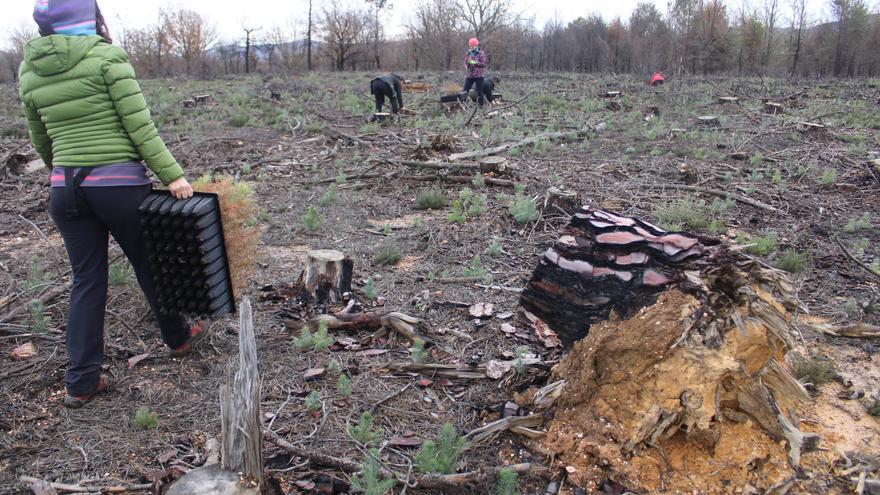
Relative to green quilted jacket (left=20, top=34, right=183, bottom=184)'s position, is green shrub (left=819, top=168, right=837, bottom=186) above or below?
below

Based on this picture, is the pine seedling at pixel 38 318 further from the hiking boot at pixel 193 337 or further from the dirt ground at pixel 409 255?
the hiking boot at pixel 193 337

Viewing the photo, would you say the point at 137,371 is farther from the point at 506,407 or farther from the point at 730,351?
the point at 730,351

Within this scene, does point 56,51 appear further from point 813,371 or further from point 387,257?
point 813,371

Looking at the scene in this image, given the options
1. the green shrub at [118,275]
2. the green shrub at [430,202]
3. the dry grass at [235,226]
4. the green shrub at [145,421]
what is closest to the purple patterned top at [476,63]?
the green shrub at [430,202]

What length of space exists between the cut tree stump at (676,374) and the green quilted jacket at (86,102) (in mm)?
2342

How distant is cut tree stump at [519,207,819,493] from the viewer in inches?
101

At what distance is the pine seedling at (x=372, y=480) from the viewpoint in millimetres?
2324

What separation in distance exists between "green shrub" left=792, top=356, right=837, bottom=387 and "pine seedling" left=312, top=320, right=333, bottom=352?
2.80 metres

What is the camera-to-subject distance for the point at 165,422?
2947mm

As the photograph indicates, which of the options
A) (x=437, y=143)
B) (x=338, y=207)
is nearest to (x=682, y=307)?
(x=338, y=207)

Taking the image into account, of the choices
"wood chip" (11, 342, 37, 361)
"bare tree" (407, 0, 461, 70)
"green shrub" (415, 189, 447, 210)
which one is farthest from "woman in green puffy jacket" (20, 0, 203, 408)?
"bare tree" (407, 0, 461, 70)

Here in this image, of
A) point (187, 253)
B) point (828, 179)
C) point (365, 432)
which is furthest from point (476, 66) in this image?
point (365, 432)

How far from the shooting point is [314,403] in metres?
3.05

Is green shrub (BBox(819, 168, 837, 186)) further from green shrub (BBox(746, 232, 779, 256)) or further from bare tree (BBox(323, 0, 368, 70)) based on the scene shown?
bare tree (BBox(323, 0, 368, 70))
